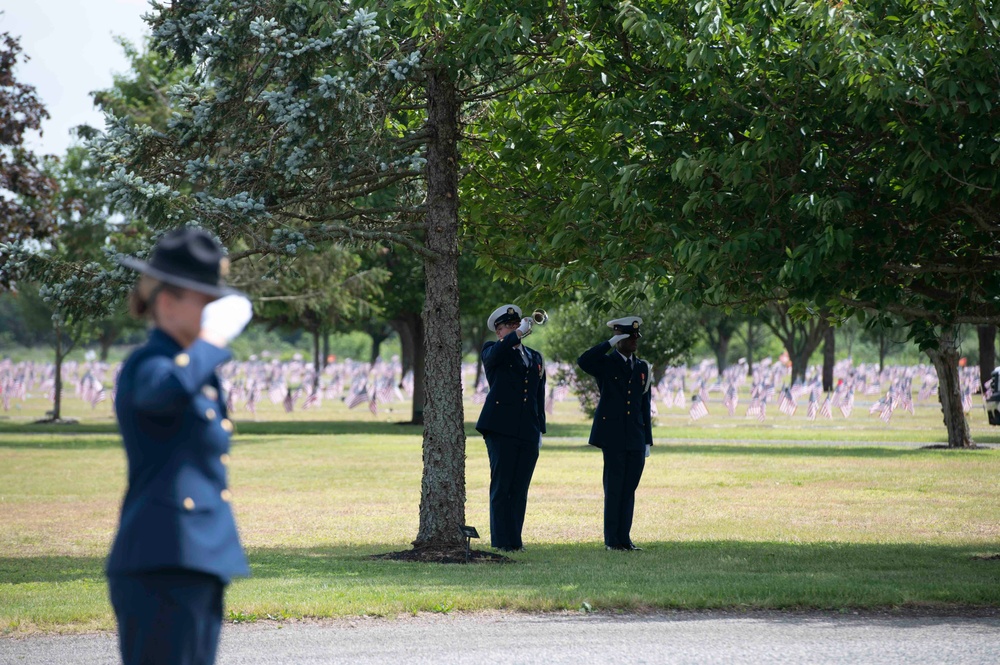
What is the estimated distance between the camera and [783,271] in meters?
A: 9.55

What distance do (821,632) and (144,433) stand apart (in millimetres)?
5164

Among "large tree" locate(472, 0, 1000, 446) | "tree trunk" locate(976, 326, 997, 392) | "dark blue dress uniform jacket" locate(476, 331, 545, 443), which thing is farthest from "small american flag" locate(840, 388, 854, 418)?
"dark blue dress uniform jacket" locate(476, 331, 545, 443)

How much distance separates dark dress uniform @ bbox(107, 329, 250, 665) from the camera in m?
4.17

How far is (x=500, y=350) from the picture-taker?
11.8m

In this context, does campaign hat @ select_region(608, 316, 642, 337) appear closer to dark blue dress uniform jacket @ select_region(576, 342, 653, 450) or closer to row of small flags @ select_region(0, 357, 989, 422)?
dark blue dress uniform jacket @ select_region(576, 342, 653, 450)

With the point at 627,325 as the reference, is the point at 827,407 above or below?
below

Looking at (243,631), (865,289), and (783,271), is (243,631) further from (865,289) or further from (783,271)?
(865,289)

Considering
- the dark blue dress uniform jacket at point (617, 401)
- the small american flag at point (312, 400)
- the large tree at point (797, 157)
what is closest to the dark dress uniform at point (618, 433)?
the dark blue dress uniform jacket at point (617, 401)

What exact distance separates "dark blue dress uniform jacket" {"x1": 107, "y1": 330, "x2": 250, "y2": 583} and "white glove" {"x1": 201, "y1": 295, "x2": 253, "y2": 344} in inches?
2.1

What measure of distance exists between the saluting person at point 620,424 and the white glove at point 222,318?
7.96m

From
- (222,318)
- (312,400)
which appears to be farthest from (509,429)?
(312,400)

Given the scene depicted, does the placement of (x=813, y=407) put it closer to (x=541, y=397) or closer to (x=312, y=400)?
(x=312, y=400)

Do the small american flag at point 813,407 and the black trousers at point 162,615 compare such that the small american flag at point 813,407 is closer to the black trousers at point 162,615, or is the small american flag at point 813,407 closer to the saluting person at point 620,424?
the saluting person at point 620,424

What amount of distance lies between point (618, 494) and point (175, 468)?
8.24m
